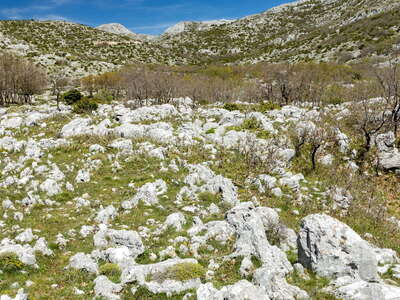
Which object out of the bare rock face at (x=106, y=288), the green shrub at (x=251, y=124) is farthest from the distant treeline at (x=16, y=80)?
the bare rock face at (x=106, y=288)

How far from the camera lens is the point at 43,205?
14023 millimetres

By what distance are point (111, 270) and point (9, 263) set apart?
3363 millimetres

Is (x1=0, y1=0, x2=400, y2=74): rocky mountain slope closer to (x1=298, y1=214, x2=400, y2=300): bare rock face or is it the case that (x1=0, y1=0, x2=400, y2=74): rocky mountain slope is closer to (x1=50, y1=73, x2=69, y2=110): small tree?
(x1=50, y1=73, x2=69, y2=110): small tree

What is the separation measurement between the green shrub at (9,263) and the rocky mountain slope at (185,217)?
0.03 meters

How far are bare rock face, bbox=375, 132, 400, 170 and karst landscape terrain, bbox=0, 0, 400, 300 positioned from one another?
100mm

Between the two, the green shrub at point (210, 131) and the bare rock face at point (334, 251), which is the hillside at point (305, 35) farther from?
the bare rock face at point (334, 251)

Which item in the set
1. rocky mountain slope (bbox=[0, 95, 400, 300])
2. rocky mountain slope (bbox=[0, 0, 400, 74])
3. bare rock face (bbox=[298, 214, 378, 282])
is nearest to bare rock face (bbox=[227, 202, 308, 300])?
rocky mountain slope (bbox=[0, 95, 400, 300])

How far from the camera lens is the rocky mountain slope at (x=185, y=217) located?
8.63 metres

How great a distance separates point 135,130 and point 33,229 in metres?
12.4

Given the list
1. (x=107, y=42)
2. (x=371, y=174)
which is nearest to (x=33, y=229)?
(x=371, y=174)

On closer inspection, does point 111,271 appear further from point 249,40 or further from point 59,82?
point 249,40

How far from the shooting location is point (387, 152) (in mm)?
20734

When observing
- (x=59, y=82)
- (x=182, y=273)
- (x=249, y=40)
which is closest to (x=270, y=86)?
(x=182, y=273)

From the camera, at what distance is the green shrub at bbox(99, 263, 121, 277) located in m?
9.23
